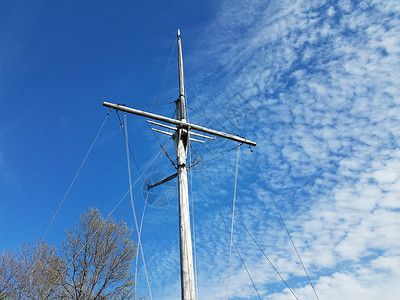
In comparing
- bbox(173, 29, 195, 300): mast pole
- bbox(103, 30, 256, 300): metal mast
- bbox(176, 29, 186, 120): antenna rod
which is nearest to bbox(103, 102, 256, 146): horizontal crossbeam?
bbox(103, 30, 256, 300): metal mast

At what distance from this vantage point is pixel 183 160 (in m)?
9.48

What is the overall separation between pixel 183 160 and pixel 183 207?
1534 mm

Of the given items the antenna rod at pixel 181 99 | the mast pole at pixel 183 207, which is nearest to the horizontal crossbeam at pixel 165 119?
the mast pole at pixel 183 207

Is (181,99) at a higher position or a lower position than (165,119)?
higher

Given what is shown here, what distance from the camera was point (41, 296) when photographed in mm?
15672

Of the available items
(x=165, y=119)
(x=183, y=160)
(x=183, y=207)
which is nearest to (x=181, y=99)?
(x=165, y=119)

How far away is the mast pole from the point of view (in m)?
7.53

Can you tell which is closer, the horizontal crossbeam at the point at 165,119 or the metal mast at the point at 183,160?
the metal mast at the point at 183,160

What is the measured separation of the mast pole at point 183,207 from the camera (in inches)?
296

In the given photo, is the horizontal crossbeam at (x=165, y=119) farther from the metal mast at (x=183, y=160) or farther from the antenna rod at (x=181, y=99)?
the antenna rod at (x=181, y=99)

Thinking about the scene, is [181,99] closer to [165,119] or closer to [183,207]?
[165,119]

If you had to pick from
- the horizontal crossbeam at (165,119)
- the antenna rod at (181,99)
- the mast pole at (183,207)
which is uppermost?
the antenna rod at (181,99)

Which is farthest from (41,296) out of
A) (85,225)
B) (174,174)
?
(174,174)

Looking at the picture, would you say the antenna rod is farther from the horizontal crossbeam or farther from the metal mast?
the horizontal crossbeam
